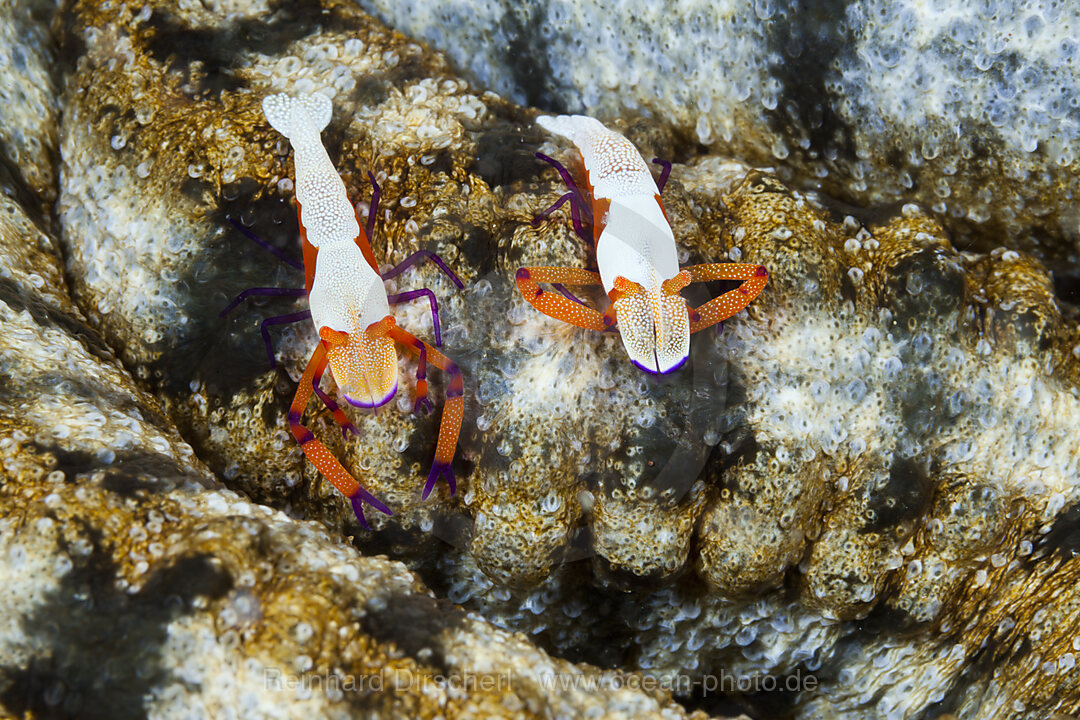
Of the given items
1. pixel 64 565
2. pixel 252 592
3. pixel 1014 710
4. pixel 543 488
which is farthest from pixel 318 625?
pixel 1014 710

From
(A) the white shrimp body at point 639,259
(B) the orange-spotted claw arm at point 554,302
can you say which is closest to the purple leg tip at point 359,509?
(B) the orange-spotted claw arm at point 554,302

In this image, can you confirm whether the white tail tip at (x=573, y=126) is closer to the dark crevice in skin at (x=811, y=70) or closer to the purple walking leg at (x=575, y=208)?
the purple walking leg at (x=575, y=208)

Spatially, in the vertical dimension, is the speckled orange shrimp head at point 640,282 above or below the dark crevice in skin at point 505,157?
below

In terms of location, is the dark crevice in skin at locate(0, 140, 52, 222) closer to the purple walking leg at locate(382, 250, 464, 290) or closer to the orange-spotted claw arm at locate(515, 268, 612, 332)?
the purple walking leg at locate(382, 250, 464, 290)

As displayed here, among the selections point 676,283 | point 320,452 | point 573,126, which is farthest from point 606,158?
point 320,452

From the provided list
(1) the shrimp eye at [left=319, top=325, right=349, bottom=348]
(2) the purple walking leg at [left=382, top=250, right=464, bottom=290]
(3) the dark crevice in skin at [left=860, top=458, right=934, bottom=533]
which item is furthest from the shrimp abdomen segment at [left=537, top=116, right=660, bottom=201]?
(3) the dark crevice in skin at [left=860, top=458, right=934, bottom=533]
